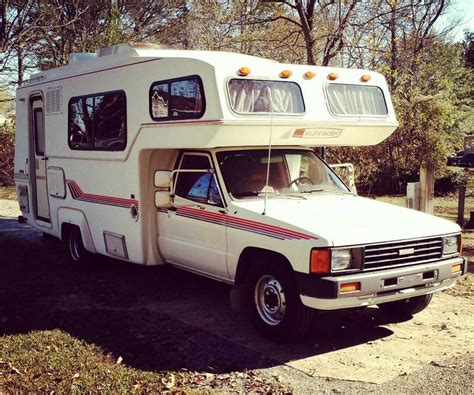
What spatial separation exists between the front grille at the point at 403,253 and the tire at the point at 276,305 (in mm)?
683

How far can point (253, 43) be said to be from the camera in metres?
16.1

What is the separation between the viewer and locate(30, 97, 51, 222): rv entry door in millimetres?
9797

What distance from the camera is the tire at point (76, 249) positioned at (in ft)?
28.7

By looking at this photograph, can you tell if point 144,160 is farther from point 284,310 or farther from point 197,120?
point 284,310

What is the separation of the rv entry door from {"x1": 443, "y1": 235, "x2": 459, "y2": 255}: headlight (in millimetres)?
6128

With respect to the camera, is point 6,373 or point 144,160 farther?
point 144,160

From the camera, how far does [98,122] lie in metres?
8.17

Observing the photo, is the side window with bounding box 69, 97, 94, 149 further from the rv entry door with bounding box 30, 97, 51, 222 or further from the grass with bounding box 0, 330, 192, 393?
the grass with bounding box 0, 330, 192, 393

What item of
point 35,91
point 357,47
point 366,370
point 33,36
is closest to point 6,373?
point 366,370

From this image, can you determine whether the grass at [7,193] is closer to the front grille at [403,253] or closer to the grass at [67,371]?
the grass at [67,371]

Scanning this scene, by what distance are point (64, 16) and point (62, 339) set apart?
15088 millimetres

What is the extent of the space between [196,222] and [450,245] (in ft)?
8.26

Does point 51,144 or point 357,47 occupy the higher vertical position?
point 357,47

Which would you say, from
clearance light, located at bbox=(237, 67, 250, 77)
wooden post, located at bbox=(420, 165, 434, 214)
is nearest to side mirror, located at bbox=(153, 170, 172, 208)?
clearance light, located at bbox=(237, 67, 250, 77)
